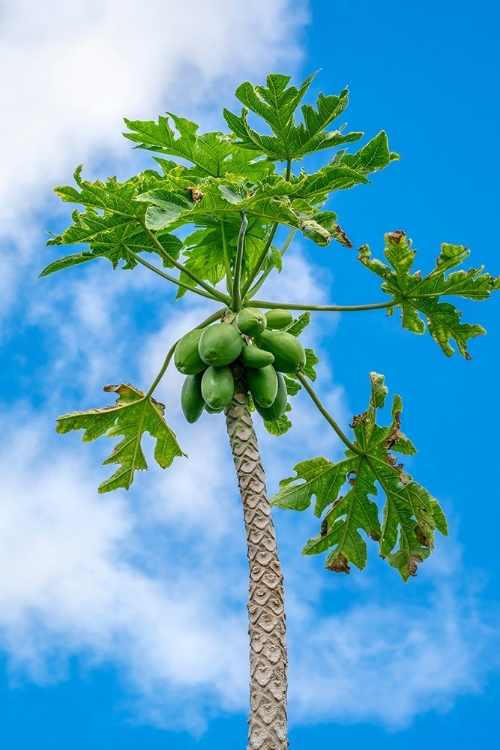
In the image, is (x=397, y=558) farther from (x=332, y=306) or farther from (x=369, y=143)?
(x=369, y=143)

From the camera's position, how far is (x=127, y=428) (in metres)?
5.23

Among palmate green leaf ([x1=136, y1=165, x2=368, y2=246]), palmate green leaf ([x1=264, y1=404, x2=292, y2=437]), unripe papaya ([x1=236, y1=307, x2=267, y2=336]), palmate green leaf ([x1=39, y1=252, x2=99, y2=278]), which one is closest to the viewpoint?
palmate green leaf ([x1=136, y1=165, x2=368, y2=246])

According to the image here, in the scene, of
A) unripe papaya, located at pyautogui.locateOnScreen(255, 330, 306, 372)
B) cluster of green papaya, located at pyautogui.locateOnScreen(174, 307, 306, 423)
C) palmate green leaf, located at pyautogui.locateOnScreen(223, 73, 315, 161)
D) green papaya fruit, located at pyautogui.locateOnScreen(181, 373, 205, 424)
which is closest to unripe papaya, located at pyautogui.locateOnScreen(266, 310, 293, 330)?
cluster of green papaya, located at pyautogui.locateOnScreen(174, 307, 306, 423)

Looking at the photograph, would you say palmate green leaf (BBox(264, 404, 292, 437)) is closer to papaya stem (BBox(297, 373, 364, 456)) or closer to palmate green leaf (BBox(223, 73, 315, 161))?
papaya stem (BBox(297, 373, 364, 456))

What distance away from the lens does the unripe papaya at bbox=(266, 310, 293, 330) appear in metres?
4.77

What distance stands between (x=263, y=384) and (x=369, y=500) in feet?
4.38

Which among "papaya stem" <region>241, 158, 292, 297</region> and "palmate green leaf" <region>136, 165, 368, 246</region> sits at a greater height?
"papaya stem" <region>241, 158, 292, 297</region>

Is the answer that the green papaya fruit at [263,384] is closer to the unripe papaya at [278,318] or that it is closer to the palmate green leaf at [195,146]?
the unripe papaya at [278,318]

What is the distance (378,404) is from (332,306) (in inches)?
29.6

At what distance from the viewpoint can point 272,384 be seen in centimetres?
457

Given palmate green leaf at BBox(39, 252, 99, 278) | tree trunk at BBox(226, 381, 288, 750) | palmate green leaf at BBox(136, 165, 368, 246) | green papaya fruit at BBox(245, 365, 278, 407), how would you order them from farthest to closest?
palmate green leaf at BBox(39, 252, 99, 278) < green papaya fruit at BBox(245, 365, 278, 407) < palmate green leaf at BBox(136, 165, 368, 246) < tree trunk at BBox(226, 381, 288, 750)

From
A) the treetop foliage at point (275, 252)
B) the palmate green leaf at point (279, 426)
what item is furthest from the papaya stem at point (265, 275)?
the palmate green leaf at point (279, 426)

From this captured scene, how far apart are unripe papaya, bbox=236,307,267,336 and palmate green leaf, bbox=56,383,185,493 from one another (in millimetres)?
1000

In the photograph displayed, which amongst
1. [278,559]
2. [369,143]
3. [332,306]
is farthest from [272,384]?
[369,143]
